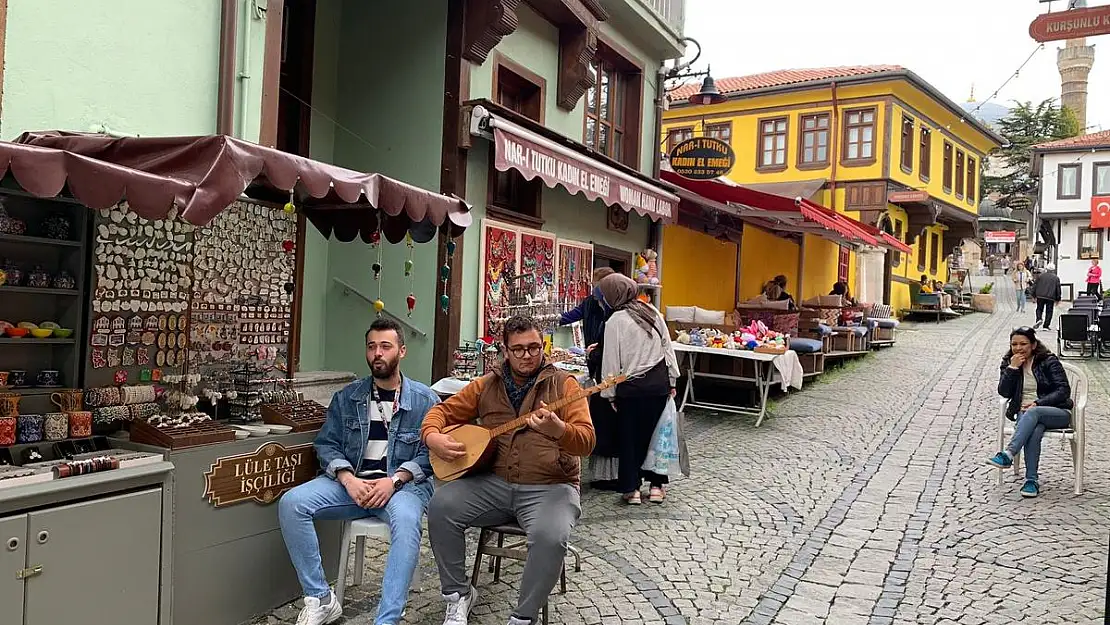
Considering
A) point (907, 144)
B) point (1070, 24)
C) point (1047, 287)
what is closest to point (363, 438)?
point (1070, 24)

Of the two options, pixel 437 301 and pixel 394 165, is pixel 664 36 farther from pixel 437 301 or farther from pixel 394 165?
pixel 437 301

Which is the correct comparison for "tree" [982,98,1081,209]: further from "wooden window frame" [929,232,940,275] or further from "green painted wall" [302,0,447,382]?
"green painted wall" [302,0,447,382]

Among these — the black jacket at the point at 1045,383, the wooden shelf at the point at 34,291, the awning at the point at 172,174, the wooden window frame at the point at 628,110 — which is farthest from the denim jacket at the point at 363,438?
the wooden window frame at the point at 628,110

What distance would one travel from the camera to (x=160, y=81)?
5.22 meters

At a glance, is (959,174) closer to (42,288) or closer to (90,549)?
(42,288)

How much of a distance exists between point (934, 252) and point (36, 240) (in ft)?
105

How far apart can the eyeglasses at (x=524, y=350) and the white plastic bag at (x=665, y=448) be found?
8.03 ft

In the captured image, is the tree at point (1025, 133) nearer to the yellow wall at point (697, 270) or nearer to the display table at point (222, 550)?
the yellow wall at point (697, 270)

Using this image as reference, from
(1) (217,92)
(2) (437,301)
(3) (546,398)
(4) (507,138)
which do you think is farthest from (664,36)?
(3) (546,398)

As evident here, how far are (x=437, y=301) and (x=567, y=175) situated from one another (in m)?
1.92

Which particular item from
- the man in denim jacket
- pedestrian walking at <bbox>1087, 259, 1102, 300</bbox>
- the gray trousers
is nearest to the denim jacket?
the man in denim jacket

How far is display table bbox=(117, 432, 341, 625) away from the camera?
3.66m

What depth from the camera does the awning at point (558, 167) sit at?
24.7 ft

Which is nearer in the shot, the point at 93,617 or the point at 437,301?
the point at 93,617
